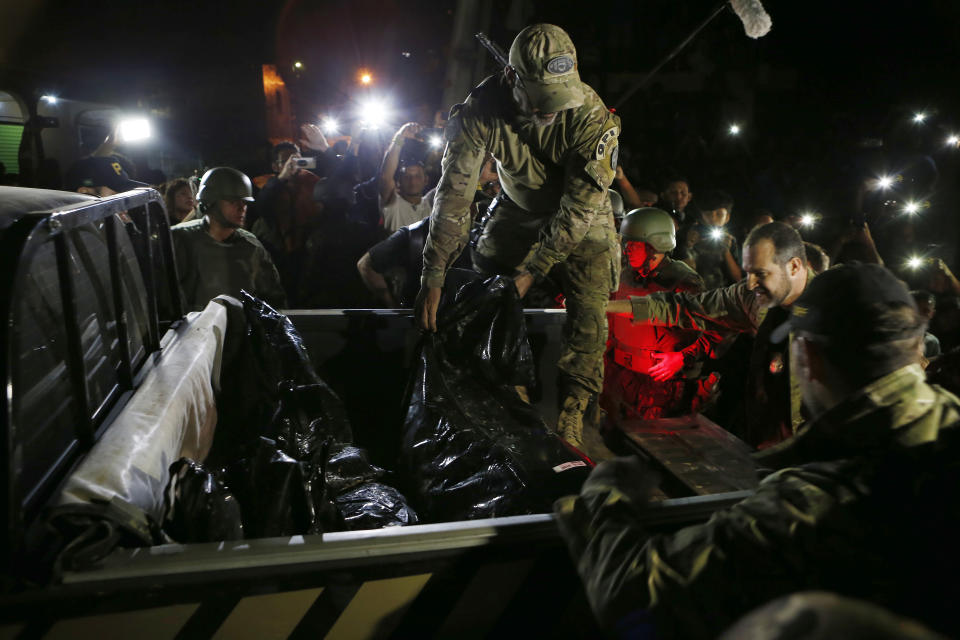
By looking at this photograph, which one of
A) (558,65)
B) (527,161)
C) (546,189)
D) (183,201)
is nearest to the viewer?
(558,65)

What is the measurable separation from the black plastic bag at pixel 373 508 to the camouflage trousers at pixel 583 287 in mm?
1469

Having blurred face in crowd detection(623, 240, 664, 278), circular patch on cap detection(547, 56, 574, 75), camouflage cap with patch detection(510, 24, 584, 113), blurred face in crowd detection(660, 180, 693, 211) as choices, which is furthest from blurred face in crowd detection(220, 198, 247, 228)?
blurred face in crowd detection(660, 180, 693, 211)

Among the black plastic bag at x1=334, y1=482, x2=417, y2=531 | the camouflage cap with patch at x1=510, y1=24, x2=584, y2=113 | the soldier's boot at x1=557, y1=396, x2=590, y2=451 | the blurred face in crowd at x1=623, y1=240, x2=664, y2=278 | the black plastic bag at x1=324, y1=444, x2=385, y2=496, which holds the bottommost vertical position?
the soldier's boot at x1=557, y1=396, x2=590, y2=451

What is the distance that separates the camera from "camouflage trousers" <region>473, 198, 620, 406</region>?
3.09 metres

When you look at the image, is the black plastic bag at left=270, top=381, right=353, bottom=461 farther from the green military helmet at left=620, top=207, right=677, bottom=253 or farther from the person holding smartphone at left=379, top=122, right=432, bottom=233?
the person holding smartphone at left=379, top=122, right=432, bottom=233

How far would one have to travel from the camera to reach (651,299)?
359cm

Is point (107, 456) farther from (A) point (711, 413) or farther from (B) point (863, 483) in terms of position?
(A) point (711, 413)

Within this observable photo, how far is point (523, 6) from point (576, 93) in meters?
5.41

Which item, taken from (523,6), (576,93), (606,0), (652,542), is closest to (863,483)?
(652,542)

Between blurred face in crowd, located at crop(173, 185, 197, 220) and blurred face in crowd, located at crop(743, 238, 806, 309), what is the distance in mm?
4441

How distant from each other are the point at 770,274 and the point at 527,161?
1402 millimetres

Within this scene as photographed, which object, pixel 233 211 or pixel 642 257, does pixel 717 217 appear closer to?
pixel 642 257

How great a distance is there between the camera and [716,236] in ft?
18.3

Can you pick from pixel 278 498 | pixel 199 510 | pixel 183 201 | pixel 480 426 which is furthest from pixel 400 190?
pixel 199 510
